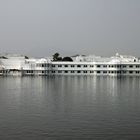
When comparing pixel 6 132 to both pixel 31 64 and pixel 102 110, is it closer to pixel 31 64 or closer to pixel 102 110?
pixel 102 110

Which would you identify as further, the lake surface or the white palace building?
the white palace building

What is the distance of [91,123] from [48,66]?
5390cm

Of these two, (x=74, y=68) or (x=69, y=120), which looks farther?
(x=74, y=68)

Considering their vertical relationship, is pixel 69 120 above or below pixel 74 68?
below

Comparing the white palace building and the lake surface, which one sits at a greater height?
the white palace building

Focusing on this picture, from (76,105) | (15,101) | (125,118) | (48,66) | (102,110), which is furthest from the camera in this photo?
(48,66)

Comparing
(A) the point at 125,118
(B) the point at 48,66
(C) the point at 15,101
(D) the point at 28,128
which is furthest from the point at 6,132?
(B) the point at 48,66

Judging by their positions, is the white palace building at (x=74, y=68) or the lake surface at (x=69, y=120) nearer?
the lake surface at (x=69, y=120)

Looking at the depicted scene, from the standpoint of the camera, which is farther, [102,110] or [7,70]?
[7,70]

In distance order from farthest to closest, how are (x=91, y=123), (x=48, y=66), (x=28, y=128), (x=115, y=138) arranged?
1. (x=48, y=66)
2. (x=91, y=123)
3. (x=28, y=128)
4. (x=115, y=138)

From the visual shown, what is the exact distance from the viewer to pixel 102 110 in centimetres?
2008

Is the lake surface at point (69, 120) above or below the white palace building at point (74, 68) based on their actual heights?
below

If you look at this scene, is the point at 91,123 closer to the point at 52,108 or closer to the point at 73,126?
the point at 73,126

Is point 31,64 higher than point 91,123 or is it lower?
higher
